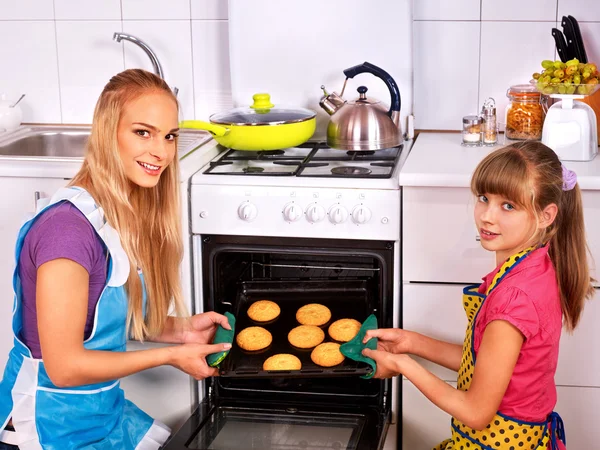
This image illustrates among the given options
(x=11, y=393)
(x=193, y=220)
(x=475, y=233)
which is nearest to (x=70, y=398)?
(x=11, y=393)

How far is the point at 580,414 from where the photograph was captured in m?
2.13

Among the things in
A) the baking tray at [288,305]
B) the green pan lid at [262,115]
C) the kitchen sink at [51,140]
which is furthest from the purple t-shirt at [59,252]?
the kitchen sink at [51,140]

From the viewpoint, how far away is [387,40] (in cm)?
244

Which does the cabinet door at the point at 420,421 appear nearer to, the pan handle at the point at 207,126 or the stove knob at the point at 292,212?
the stove knob at the point at 292,212

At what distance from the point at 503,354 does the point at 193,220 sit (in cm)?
90

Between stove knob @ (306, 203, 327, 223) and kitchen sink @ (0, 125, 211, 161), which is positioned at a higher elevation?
kitchen sink @ (0, 125, 211, 161)

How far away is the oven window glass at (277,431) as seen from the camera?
1962 millimetres

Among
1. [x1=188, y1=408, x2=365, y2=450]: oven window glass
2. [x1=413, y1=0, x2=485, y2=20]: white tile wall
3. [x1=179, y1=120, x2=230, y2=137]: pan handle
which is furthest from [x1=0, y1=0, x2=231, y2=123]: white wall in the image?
[x1=188, y1=408, x2=365, y2=450]: oven window glass

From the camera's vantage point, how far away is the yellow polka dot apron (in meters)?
1.65

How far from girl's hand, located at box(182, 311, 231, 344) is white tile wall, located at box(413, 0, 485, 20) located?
1151 mm

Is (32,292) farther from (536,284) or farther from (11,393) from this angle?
(536,284)

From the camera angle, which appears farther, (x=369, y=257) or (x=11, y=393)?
(x=369, y=257)

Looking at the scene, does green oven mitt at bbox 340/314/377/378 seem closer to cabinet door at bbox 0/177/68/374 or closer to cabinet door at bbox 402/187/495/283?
cabinet door at bbox 402/187/495/283

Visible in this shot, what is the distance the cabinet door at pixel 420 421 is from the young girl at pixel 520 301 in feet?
1.43
